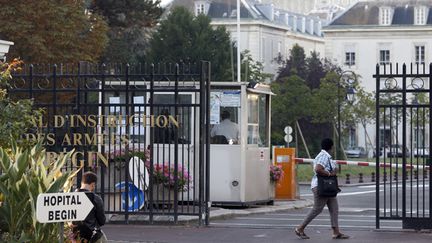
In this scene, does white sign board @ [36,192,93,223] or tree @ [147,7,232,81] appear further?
tree @ [147,7,232,81]

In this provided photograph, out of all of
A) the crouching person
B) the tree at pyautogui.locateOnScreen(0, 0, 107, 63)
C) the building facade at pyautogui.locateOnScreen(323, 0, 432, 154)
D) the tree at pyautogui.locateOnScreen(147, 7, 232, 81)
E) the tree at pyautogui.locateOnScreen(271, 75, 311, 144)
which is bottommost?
the crouching person

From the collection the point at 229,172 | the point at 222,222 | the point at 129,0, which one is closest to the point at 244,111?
the point at 229,172

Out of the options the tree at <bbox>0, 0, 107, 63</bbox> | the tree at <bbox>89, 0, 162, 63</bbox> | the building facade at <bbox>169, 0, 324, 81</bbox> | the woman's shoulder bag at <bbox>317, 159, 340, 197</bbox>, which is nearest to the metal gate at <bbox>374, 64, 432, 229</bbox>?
the woman's shoulder bag at <bbox>317, 159, 340, 197</bbox>

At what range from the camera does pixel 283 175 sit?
98.2 ft

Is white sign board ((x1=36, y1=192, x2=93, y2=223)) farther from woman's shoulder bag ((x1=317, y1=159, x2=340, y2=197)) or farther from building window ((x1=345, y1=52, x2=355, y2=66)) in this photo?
building window ((x1=345, y1=52, x2=355, y2=66))

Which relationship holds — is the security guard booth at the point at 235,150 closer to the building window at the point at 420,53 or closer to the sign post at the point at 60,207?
the sign post at the point at 60,207

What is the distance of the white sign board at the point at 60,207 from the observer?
484 inches

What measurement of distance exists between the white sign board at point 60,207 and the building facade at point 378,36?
332 feet

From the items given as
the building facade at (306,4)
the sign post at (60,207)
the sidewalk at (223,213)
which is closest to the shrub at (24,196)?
the sign post at (60,207)

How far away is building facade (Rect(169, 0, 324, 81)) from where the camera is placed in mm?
114875

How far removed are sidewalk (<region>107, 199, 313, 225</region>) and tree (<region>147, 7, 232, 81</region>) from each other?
158 ft

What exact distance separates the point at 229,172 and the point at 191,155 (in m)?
1.52

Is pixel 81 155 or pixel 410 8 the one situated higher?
pixel 410 8

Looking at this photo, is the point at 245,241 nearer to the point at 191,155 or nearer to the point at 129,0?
the point at 191,155
